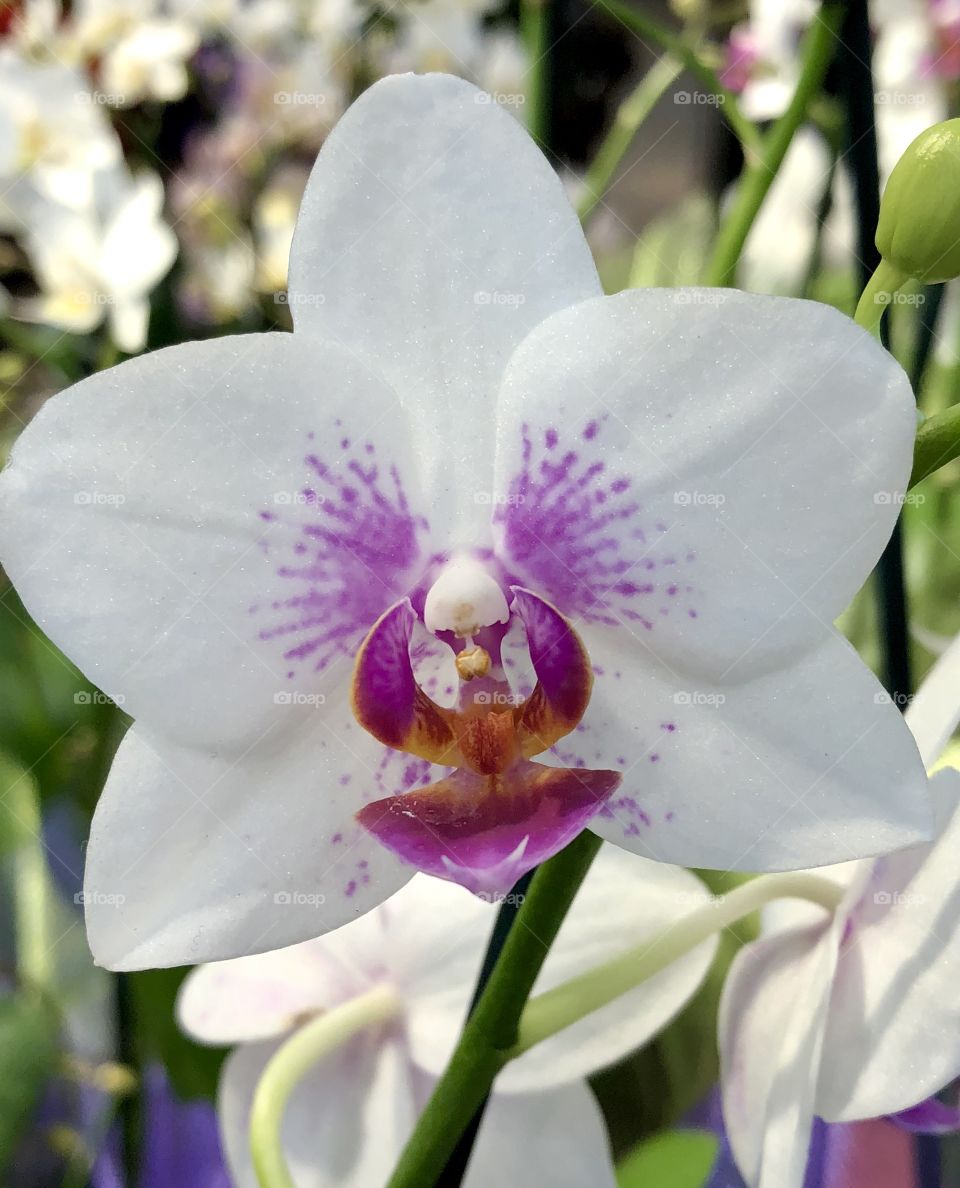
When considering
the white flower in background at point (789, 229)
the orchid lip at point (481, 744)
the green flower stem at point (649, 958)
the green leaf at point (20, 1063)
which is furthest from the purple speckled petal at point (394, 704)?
the white flower in background at point (789, 229)

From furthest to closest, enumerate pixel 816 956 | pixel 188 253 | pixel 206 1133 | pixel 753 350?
1. pixel 188 253
2. pixel 206 1133
3. pixel 816 956
4. pixel 753 350

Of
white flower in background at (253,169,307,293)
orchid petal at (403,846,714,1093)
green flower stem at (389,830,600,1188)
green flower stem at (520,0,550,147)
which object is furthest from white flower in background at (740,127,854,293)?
green flower stem at (389,830,600,1188)

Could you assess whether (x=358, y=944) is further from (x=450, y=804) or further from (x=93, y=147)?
(x=93, y=147)

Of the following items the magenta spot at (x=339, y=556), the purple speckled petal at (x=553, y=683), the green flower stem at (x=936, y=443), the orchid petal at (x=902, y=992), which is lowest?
the orchid petal at (x=902, y=992)

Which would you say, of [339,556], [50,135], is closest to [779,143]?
[339,556]

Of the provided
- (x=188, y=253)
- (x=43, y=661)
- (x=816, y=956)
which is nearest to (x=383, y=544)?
(x=816, y=956)

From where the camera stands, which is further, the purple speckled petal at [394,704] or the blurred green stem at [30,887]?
the blurred green stem at [30,887]

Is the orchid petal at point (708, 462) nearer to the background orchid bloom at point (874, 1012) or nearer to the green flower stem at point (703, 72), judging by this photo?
the background orchid bloom at point (874, 1012)
